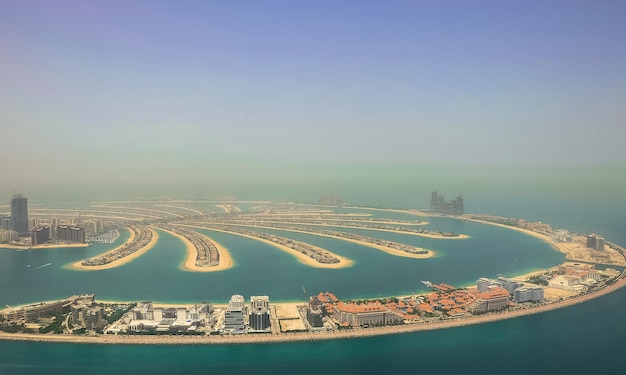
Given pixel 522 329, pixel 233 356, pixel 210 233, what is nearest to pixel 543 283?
pixel 522 329

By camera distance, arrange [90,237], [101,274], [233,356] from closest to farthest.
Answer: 1. [233,356]
2. [101,274]
3. [90,237]

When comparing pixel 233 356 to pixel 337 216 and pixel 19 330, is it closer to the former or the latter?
pixel 19 330

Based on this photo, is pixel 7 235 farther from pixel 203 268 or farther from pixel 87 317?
pixel 87 317

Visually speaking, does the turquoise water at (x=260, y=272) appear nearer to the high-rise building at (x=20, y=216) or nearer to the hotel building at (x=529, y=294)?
the hotel building at (x=529, y=294)

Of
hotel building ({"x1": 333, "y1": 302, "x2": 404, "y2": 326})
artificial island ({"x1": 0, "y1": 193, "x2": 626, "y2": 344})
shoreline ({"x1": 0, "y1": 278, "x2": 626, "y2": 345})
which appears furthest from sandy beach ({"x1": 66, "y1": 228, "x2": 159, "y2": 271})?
hotel building ({"x1": 333, "y1": 302, "x2": 404, "y2": 326})

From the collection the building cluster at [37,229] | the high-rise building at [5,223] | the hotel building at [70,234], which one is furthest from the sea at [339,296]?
the high-rise building at [5,223]

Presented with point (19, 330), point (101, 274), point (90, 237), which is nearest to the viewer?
point (19, 330)

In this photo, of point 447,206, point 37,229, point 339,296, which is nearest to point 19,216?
point 37,229
